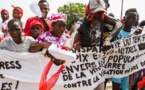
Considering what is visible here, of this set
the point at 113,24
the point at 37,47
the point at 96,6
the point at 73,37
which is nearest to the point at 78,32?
the point at 73,37

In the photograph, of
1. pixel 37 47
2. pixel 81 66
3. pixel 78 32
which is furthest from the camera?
pixel 81 66

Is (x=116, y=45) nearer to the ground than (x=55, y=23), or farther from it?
nearer to the ground

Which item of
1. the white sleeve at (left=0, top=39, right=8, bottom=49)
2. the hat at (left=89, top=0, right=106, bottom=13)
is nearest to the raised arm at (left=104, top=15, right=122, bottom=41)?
the hat at (left=89, top=0, right=106, bottom=13)

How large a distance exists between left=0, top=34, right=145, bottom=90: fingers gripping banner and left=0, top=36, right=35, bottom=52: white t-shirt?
0.07 metres

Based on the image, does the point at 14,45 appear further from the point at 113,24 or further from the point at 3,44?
the point at 113,24

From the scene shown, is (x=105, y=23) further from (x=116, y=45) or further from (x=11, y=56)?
(x=11, y=56)

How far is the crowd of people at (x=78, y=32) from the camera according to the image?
172 inches

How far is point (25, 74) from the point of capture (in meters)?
4.50

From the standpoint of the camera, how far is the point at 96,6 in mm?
4586

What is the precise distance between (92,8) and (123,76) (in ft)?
4.63

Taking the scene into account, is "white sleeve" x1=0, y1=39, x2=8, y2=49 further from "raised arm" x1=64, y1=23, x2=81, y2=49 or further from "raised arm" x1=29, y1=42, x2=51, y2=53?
"raised arm" x1=64, y1=23, x2=81, y2=49

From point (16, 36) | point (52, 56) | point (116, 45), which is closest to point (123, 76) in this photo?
point (116, 45)

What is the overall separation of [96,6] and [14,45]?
135 cm

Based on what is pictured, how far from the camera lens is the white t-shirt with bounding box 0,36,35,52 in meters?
4.35
